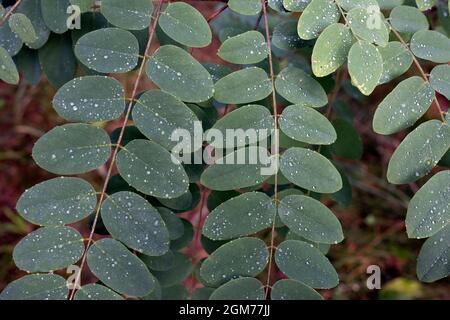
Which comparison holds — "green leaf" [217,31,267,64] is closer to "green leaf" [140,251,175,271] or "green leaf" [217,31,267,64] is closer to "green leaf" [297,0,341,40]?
"green leaf" [297,0,341,40]

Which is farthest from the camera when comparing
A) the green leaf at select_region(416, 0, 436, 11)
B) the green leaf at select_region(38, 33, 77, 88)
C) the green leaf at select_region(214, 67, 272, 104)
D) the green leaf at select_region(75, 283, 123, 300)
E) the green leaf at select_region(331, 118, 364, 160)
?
the green leaf at select_region(331, 118, 364, 160)

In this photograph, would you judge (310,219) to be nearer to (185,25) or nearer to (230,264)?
(230,264)

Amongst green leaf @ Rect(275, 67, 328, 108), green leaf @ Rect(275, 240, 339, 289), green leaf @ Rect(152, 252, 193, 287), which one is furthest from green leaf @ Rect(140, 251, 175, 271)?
green leaf @ Rect(275, 67, 328, 108)

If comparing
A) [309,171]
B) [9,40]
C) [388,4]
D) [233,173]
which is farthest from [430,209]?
[9,40]

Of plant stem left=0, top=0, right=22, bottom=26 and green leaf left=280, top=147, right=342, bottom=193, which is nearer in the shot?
green leaf left=280, top=147, right=342, bottom=193

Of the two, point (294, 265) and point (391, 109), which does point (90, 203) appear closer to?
point (294, 265)

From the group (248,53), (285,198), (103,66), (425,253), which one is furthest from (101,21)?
(425,253)

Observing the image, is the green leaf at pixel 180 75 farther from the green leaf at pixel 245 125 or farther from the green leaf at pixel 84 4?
the green leaf at pixel 84 4
